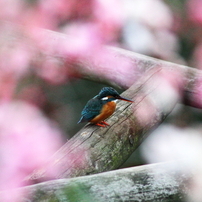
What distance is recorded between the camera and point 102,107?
7.69 feet

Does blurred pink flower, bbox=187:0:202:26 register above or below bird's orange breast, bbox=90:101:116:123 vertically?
above

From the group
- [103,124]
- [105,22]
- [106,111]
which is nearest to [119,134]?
[103,124]

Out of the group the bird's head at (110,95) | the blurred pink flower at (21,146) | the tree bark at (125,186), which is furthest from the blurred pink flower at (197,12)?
the tree bark at (125,186)

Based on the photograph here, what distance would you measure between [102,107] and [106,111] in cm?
6

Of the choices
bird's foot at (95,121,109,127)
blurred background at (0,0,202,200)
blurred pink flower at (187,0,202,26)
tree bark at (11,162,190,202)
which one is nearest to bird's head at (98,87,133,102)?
bird's foot at (95,121,109,127)

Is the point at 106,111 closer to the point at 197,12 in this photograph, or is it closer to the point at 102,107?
the point at 102,107

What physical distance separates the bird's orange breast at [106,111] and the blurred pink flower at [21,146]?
1.33ft

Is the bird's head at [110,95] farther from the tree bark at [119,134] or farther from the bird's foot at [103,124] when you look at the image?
the bird's foot at [103,124]

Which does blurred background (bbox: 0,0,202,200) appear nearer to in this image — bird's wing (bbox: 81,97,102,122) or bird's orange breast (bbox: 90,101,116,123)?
bird's wing (bbox: 81,97,102,122)

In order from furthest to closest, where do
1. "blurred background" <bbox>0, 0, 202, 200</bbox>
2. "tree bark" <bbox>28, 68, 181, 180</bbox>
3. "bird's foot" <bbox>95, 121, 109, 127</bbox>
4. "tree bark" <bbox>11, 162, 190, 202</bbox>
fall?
"blurred background" <bbox>0, 0, 202, 200</bbox> → "bird's foot" <bbox>95, 121, 109, 127</bbox> → "tree bark" <bbox>28, 68, 181, 180</bbox> → "tree bark" <bbox>11, 162, 190, 202</bbox>

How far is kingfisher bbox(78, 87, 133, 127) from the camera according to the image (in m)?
2.27

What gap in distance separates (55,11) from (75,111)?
211 cm

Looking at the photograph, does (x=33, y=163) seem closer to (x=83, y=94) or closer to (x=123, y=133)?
(x=123, y=133)

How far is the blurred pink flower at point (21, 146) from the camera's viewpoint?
166 centimetres
